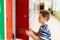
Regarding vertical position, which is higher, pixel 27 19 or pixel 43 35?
pixel 27 19

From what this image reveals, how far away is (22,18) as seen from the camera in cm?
185

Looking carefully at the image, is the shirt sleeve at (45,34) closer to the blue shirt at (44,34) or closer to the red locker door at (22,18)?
the blue shirt at (44,34)

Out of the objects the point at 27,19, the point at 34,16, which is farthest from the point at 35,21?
the point at 27,19

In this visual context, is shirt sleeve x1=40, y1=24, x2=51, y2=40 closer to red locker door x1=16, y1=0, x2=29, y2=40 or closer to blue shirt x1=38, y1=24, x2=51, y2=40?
blue shirt x1=38, y1=24, x2=51, y2=40

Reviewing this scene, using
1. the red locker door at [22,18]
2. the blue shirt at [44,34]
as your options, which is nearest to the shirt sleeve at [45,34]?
the blue shirt at [44,34]

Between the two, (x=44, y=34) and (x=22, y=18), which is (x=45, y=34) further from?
(x=22, y=18)

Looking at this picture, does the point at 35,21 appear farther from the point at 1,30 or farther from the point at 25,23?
the point at 1,30

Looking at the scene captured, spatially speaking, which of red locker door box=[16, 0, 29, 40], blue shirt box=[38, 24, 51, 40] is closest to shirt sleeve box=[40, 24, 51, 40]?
blue shirt box=[38, 24, 51, 40]

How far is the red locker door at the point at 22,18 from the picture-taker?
181 centimetres

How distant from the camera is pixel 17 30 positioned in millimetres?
1860

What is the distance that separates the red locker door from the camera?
1.81 meters

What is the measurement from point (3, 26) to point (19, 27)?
0.64m

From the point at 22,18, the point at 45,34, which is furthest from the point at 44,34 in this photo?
the point at 22,18

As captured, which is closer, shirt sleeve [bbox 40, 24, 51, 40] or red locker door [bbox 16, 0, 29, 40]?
shirt sleeve [bbox 40, 24, 51, 40]
